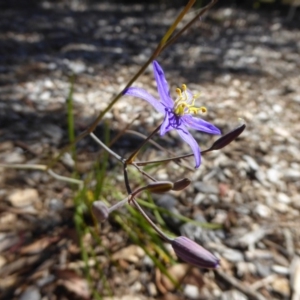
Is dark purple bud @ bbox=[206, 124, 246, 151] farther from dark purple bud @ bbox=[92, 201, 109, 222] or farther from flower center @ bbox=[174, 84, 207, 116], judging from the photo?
dark purple bud @ bbox=[92, 201, 109, 222]

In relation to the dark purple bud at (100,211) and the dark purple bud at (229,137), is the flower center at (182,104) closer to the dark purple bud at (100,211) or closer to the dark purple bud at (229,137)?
the dark purple bud at (229,137)

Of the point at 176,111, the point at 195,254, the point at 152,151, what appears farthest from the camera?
the point at 152,151

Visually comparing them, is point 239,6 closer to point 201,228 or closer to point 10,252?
point 201,228

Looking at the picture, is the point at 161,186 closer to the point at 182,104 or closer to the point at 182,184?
the point at 182,184

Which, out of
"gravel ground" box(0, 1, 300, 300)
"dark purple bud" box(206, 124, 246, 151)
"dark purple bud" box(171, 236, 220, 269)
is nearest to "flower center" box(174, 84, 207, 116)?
"dark purple bud" box(206, 124, 246, 151)

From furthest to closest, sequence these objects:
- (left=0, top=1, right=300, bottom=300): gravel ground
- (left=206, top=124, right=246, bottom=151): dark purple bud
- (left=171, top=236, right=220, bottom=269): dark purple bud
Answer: (left=0, top=1, right=300, bottom=300): gravel ground
(left=206, top=124, right=246, bottom=151): dark purple bud
(left=171, top=236, right=220, bottom=269): dark purple bud

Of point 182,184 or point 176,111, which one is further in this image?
point 176,111

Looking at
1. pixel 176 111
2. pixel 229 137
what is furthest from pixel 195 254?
pixel 176 111
